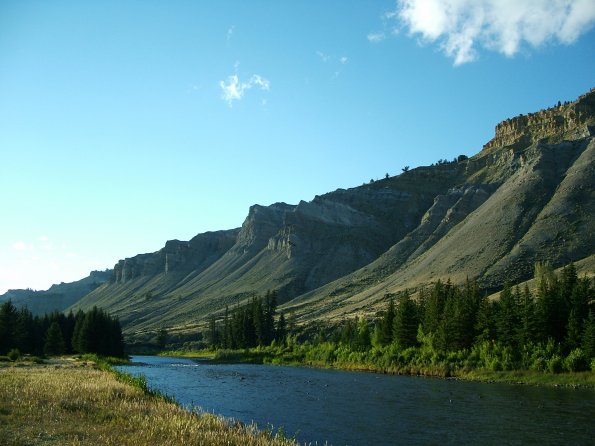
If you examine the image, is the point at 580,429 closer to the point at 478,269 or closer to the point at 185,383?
the point at 185,383

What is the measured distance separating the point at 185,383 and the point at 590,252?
416ft

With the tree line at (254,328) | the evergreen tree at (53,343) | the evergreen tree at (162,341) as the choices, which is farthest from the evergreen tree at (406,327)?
the evergreen tree at (162,341)

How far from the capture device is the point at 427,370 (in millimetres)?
76688

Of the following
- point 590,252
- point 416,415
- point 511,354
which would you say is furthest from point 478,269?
point 416,415

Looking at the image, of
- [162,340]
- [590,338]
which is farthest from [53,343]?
[590,338]

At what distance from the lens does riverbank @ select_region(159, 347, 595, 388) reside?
199ft

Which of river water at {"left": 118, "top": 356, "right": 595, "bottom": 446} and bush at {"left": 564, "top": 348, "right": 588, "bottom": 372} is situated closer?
river water at {"left": 118, "top": 356, "right": 595, "bottom": 446}

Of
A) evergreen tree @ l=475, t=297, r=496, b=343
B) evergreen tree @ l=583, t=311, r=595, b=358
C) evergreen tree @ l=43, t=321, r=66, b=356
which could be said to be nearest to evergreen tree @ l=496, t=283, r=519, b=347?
evergreen tree @ l=475, t=297, r=496, b=343

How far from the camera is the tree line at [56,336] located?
104m

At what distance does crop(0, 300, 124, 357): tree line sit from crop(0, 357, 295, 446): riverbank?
7750cm

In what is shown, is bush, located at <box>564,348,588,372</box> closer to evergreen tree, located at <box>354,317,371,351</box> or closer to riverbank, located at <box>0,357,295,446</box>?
evergreen tree, located at <box>354,317,371,351</box>

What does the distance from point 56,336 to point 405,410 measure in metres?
91.9

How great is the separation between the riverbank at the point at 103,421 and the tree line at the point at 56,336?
254 ft

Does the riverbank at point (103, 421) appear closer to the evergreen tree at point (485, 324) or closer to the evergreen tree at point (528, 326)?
the evergreen tree at point (528, 326)
